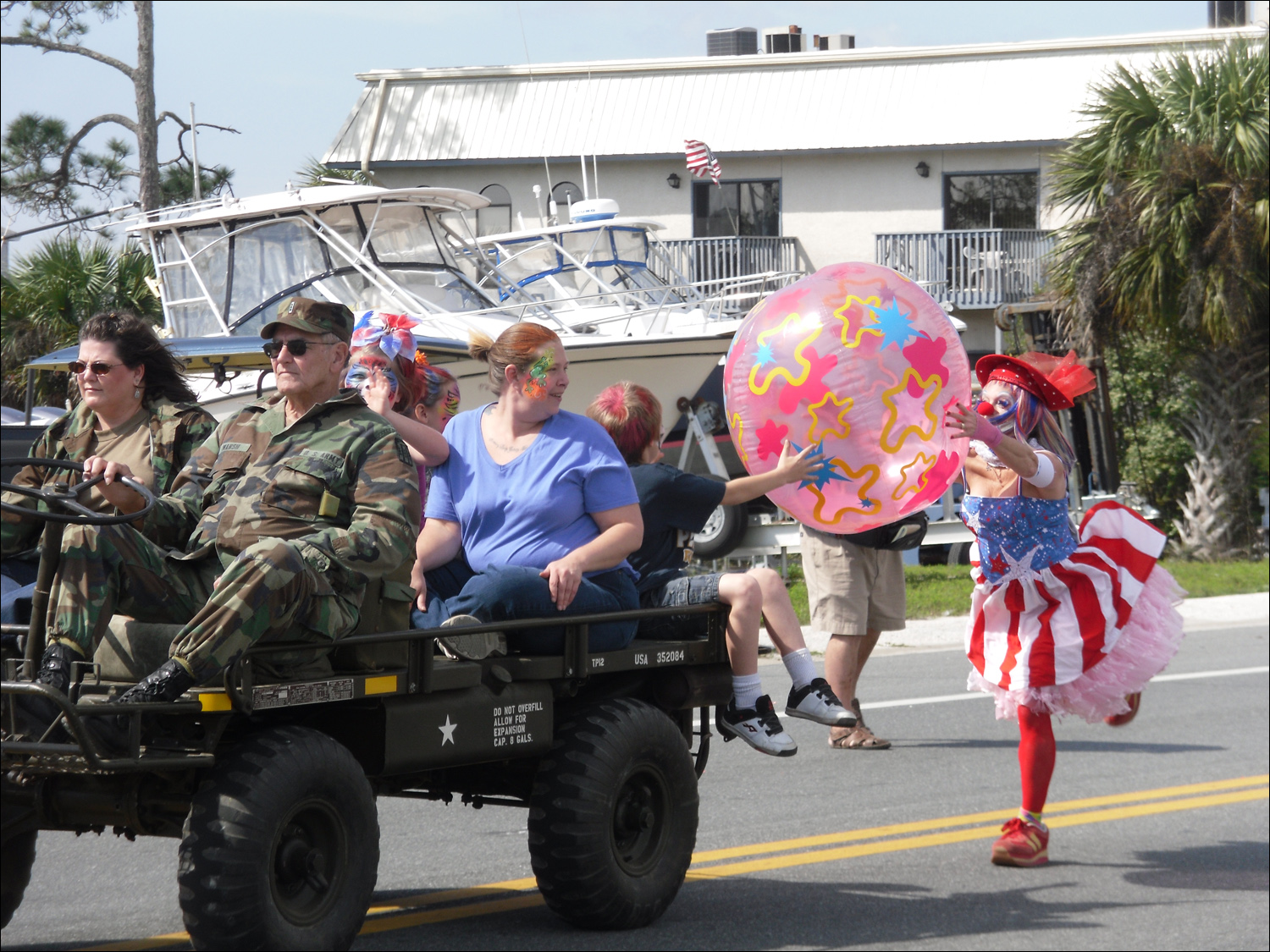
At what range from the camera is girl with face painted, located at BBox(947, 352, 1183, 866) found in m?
6.49

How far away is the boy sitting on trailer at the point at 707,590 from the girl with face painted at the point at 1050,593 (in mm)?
1150

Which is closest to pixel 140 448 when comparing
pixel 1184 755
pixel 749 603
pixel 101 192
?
pixel 749 603

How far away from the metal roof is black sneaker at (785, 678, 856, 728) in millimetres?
20247

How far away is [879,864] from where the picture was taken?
720 cm

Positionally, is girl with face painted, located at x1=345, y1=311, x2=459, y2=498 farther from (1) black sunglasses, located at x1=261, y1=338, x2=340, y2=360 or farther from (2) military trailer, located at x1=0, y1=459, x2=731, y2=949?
(2) military trailer, located at x1=0, y1=459, x2=731, y2=949

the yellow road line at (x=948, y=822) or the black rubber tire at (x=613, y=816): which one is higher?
the black rubber tire at (x=613, y=816)

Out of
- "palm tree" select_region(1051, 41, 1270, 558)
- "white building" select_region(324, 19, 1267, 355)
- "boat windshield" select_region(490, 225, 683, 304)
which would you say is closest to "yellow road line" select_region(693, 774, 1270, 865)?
"boat windshield" select_region(490, 225, 683, 304)

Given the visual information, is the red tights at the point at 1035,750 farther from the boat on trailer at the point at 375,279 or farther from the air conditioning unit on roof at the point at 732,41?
the air conditioning unit on roof at the point at 732,41

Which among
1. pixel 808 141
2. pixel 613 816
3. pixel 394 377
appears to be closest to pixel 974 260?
pixel 808 141

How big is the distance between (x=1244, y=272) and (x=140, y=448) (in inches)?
646

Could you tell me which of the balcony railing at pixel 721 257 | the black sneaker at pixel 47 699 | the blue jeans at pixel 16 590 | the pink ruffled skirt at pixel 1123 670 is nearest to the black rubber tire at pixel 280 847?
the black sneaker at pixel 47 699

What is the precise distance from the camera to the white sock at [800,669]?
6012 mm

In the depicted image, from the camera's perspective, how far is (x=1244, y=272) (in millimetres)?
18875

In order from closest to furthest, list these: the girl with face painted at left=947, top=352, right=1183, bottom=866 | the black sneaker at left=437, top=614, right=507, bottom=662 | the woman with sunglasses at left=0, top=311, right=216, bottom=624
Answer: the black sneaker at left=437, top=614, right=507, bottom=662 < the woman with sunglasses at left=0, top=311, right=216, bottom=624 < the girl with face painted at left=947, top=352, right=1183, bottom=866
